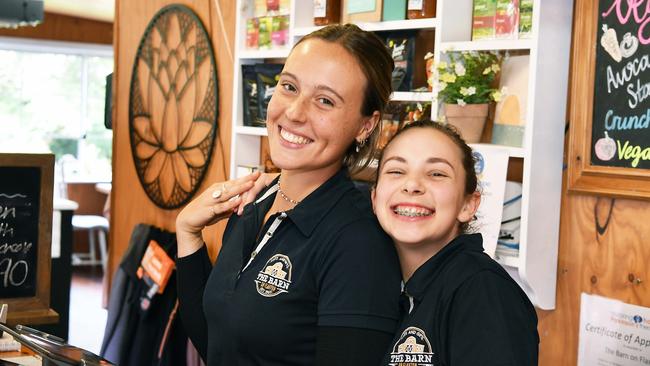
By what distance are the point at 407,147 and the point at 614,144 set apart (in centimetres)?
106

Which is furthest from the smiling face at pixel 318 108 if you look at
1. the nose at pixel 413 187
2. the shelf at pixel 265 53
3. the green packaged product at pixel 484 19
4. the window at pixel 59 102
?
the window at pixel 59 102

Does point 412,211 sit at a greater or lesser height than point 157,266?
greater

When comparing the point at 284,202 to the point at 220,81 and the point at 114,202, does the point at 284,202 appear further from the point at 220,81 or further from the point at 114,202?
the point at 114,202

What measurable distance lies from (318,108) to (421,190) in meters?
0.24

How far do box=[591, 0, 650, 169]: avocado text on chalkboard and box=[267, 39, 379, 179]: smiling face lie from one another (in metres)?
0.99

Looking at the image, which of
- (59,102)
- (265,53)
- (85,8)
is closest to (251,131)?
(265,53)

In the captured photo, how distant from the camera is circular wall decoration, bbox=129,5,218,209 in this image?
3.96 meters

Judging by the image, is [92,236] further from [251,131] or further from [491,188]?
[491,188]

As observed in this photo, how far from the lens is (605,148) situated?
2.39 metres

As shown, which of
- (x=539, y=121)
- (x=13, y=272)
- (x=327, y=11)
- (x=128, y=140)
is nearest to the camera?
(x=13, y=272)

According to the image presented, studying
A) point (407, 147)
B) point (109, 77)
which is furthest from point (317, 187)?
point (109, 77)

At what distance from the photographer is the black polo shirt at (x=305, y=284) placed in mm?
1395

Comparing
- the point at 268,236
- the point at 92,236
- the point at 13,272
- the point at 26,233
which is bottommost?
the point at 92,236

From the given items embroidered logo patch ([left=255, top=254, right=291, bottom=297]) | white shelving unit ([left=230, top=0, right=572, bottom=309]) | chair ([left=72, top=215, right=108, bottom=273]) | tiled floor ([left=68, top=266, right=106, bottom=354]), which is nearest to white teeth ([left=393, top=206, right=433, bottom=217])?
embroidered logo patch ([left=255, top=254, right=291, bottom=297])
